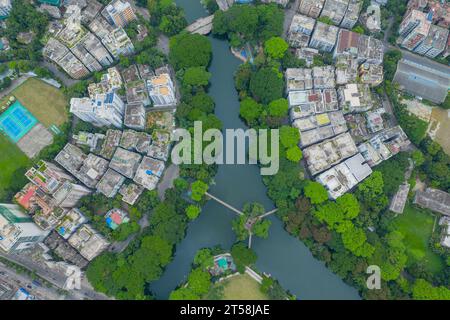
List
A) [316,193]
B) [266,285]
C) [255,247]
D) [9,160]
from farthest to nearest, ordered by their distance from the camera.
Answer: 1. [9,160]
2. [255,247]
3. [316,193]
4. [266,285]

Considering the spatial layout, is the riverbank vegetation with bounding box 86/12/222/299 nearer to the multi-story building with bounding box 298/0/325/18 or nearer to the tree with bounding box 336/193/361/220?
the multi-story building with bounding box 298/0/325/18

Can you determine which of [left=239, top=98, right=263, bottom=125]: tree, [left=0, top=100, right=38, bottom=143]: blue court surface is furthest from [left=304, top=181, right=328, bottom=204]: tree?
[left=0, top=100, right=38, bottom=143]: blue court surface

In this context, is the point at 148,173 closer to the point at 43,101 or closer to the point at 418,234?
the point at 43,101

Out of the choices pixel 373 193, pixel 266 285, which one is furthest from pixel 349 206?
pixel 266 285

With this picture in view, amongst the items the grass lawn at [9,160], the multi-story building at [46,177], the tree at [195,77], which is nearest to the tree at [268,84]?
the tree at [195,77]

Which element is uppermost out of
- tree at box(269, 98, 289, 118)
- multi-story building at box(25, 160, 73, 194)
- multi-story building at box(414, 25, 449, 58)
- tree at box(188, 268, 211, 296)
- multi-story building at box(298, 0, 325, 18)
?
multi-story building at box(25, 160, 73, 194)
